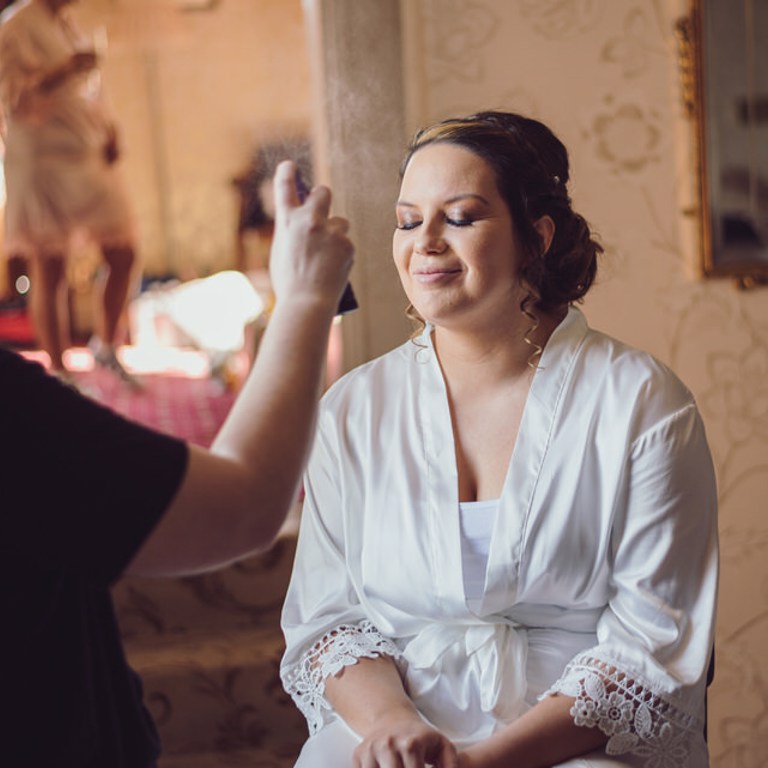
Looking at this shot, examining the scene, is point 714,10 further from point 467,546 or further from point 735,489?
point 467,546

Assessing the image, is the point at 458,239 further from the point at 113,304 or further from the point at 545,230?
the point at 113,304

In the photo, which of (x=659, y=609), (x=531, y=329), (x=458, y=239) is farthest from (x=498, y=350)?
(x=659, y=609)

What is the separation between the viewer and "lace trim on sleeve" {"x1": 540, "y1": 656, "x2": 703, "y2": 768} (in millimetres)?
1219

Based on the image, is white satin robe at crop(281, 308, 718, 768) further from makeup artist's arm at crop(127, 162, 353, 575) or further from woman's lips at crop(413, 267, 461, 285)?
makeup artist's arm at crop(127, 162, 353, 575)

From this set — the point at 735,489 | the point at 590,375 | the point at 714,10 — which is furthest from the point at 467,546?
the point at 714,10

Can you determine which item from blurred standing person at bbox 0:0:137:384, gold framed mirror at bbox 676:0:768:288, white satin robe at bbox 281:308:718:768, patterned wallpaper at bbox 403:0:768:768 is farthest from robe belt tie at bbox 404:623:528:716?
blurred standing person at bbox 0:0:137:384

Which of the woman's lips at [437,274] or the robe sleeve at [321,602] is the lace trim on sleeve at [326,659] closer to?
the robe sleeve at [321,602]

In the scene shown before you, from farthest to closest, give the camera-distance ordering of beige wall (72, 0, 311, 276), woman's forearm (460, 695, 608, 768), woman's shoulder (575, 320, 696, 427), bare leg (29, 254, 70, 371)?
1. beige wall (72, 0, 311, 276)
2. bare leg (29, 254, 70, 371)
3. woman's shoulder (575, 320, 696, 427)
4. woman's forearm (460, 695, 608, 768)

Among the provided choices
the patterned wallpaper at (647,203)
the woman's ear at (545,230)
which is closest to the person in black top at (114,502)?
the woman's ear at (545,230)

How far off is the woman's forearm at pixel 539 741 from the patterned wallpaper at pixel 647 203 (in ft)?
3.73

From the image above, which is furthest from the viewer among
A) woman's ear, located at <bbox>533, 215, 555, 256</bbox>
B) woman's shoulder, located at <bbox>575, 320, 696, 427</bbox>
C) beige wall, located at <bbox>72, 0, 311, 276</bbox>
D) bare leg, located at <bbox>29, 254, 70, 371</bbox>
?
beige wall, located at <bbox>72, 0, 311, 276</bbox>

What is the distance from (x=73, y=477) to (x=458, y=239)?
2.56ft

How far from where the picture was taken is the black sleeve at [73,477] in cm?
71

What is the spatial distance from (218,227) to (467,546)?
7.64 metres
